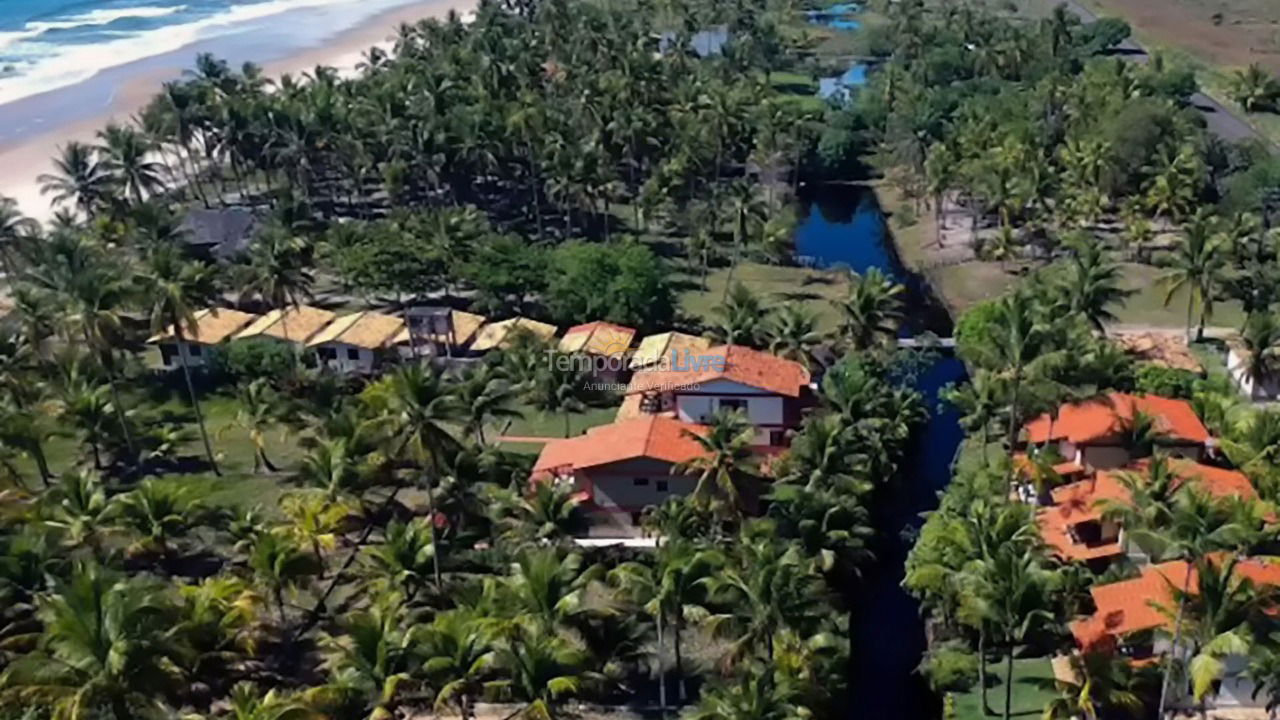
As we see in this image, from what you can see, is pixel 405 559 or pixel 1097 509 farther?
pixel 1097 509

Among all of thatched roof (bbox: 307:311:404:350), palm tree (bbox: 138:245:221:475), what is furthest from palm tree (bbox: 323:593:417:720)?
thatched roof (bbox: 307:311:404:350)

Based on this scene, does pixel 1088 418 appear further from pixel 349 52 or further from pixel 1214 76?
pixel 349 52

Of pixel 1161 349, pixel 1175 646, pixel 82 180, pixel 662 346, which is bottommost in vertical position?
pixel 1161 349

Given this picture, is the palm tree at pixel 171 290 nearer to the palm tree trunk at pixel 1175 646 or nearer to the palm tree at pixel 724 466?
the palm tree at pixel 724 466

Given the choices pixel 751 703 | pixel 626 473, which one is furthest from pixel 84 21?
pixel 751 703

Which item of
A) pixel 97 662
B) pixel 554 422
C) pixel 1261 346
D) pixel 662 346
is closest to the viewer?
pixel 97 662

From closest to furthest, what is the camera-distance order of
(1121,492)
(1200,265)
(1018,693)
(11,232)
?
(1018,693)
(1121,492)
(1200,265)
(11,232)

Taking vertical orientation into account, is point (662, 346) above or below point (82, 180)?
below

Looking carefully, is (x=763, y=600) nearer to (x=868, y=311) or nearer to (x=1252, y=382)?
(x=868, y=311)
